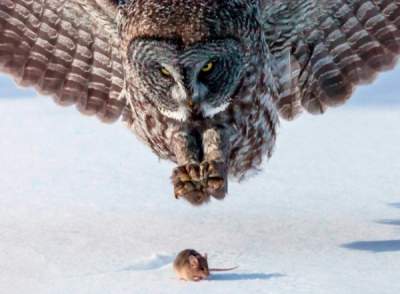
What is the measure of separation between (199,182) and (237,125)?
0.52 meters

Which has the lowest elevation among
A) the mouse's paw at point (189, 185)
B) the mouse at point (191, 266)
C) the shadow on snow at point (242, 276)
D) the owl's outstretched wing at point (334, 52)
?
the shadow on snow at point (242, 276)

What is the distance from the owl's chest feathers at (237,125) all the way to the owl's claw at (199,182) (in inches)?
9.7

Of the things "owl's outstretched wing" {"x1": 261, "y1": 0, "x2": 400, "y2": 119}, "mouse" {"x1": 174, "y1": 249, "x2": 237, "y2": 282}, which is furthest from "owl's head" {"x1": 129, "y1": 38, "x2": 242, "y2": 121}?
"owl's outstretched wing" {"x1": 261, "y1": 0, "x2": 400, "y2": 119}

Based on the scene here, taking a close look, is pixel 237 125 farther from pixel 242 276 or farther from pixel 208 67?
pixel 242 276

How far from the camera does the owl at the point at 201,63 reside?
5375mm

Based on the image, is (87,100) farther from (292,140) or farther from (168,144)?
(292,140)

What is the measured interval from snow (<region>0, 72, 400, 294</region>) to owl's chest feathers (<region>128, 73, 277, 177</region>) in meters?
0.40

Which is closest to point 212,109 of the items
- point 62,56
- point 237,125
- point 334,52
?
point 237,125

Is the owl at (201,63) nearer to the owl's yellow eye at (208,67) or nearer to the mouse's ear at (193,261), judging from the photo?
the owl's yellow eye at (208,67)

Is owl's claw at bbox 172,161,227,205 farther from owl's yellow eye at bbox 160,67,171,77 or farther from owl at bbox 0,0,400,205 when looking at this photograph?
Answer: owl's yellow eye at bbox 160,67,171,77

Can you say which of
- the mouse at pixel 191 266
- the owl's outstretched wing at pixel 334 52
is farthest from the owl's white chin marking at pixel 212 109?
the owl's outstretched wing at pixel 334 52

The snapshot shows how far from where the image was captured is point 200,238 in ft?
19.5

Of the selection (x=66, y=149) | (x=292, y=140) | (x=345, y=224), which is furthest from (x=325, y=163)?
(x=66, y=149)

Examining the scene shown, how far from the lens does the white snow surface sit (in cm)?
537
